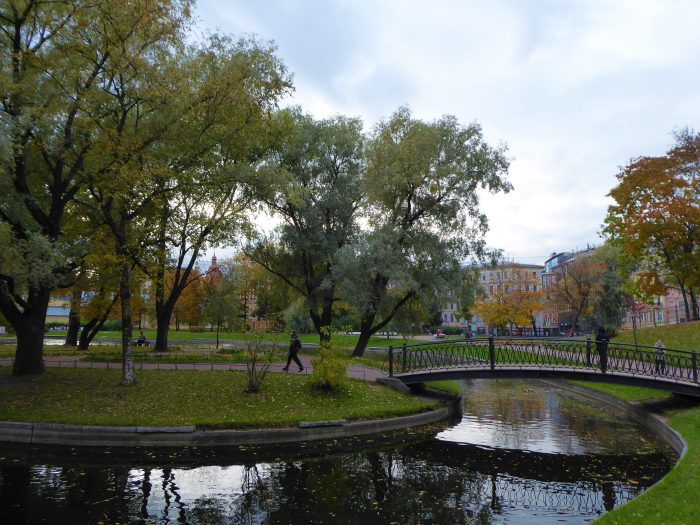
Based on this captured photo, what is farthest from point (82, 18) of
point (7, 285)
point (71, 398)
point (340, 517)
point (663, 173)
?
point (663, 173)

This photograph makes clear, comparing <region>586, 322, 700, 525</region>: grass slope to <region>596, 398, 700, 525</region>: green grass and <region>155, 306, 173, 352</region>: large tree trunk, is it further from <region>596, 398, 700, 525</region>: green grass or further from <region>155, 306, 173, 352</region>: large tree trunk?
<region>155, 306, 173, 352</region>: large tree trunk

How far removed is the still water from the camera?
857 cm

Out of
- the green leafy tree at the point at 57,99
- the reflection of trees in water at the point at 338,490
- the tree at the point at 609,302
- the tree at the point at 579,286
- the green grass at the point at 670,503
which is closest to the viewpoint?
the green grass at the point at 670,503

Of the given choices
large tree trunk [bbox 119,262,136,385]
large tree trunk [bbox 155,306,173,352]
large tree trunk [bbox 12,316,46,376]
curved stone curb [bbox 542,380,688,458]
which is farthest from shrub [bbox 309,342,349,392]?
large tree trunk [bbox 155,306,173,352]

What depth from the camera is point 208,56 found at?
60.5 feet

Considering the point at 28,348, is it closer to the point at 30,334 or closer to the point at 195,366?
the point at 30,334

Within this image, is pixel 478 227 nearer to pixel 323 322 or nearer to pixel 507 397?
pixel 507 397

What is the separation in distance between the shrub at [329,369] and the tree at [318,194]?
13731 mm

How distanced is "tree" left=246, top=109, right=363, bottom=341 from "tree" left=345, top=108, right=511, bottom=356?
2774 millimetres

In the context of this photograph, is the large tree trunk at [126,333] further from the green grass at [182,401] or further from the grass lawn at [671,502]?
the grass lawn at [671,502]

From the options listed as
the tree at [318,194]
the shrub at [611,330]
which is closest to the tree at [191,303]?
the tree at [318,194]

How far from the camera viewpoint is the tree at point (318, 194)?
3183 cm

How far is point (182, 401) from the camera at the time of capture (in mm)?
15961

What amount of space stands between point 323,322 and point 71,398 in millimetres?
20912
